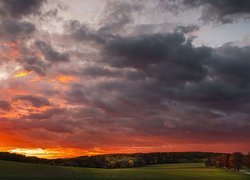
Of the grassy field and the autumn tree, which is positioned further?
the autumn tree

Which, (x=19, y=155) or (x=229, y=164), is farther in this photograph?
(x=229, y=164)

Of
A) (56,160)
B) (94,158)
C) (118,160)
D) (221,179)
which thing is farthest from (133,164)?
(221,179)

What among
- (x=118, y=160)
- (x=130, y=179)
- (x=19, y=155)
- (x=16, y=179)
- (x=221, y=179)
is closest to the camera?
(x=16, y=179)

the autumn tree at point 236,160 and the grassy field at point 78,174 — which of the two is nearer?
the grassy field at point 78,174

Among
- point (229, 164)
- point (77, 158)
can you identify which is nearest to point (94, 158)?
point (77, 158)

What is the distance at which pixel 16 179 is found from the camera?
8719 cm

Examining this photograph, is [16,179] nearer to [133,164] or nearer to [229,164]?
[133,164]

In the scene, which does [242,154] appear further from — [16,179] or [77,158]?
[16,179]

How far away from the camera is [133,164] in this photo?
194250 mm

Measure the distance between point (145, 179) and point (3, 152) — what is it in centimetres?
9264

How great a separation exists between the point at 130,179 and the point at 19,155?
285 ft

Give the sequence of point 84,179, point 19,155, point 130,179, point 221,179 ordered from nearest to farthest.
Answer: point 84,179
point 130,179
point 221,179
point 19,155

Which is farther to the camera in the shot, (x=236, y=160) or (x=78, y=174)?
(x=236, y=160)

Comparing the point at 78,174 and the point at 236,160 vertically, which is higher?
the point at 236,160
